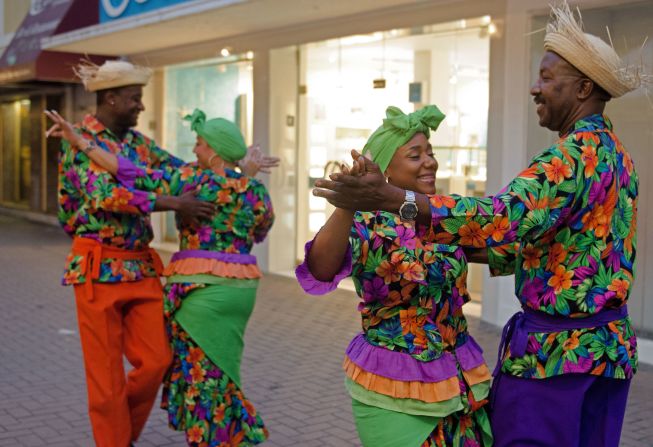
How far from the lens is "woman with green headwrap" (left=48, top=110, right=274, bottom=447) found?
13.9ft

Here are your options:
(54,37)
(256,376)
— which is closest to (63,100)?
(54,37)

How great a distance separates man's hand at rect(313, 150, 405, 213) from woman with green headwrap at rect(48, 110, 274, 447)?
2.22 m

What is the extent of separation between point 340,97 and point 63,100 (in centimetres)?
885

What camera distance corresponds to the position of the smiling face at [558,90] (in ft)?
8.17

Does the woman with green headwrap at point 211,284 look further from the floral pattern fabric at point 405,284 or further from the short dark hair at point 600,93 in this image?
the short dark hair at point 600,93

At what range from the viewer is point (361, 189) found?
206 centimetres

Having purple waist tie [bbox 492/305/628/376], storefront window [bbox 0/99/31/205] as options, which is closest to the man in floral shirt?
purple waist tie [bbox 492/305/628/376]

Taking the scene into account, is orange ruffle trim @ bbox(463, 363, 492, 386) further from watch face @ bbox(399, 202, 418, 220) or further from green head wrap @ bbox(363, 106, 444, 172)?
watch face @ bbox(399, 202, 418, 220)

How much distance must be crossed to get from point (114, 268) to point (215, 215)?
0.58m

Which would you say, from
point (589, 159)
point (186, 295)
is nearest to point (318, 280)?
point (589, 159)

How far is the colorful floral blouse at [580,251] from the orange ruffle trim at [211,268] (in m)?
1.95

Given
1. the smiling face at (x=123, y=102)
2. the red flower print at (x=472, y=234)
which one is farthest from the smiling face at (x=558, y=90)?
the smiling face at (x=123, y=102)

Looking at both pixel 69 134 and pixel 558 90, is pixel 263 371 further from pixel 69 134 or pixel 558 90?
pixel 558 90

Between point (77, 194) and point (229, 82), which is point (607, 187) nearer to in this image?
point (77, 194)
